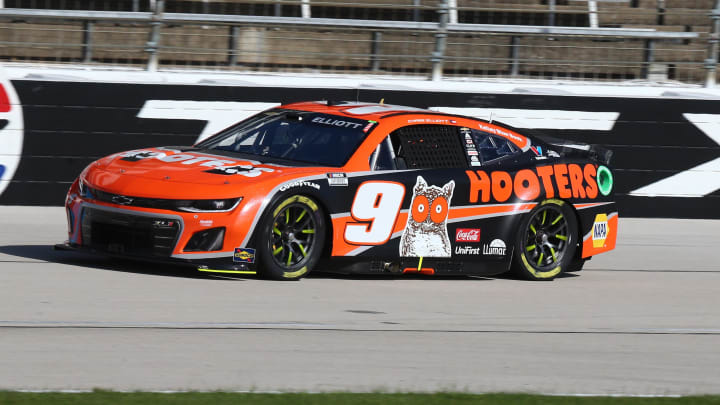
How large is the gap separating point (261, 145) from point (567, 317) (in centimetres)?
266

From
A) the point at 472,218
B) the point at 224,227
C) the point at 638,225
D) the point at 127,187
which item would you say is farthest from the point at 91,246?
the point at 638,225

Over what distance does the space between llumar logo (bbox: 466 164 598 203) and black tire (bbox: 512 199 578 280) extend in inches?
5.0

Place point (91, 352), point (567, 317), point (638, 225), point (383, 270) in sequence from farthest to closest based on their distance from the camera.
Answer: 1. point (638, 225)
2. point (383, 270)
3. point (567, 317)
4. point (91, 352)

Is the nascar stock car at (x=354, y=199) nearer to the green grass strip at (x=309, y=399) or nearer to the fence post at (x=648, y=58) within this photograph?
the green grass strip at (x=309, y=399)

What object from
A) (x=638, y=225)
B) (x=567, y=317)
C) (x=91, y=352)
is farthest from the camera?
(x=638, y=225)

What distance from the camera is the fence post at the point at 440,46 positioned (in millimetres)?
13547

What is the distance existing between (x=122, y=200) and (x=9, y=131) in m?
4.63

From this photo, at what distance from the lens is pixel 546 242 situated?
9164 mm

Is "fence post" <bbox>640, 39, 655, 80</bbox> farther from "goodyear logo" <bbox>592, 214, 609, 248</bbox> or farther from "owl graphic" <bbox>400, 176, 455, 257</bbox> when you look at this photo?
"owl graphic" <bbox>400, 176, 455, 257</bbox>

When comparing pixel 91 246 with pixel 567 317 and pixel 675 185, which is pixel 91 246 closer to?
pixel 567 317

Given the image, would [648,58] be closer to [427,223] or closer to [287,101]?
[287,101]

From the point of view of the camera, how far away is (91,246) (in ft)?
25.7

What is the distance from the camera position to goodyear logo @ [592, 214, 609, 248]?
938cm

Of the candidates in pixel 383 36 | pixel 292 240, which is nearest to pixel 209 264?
pixel 292 240
